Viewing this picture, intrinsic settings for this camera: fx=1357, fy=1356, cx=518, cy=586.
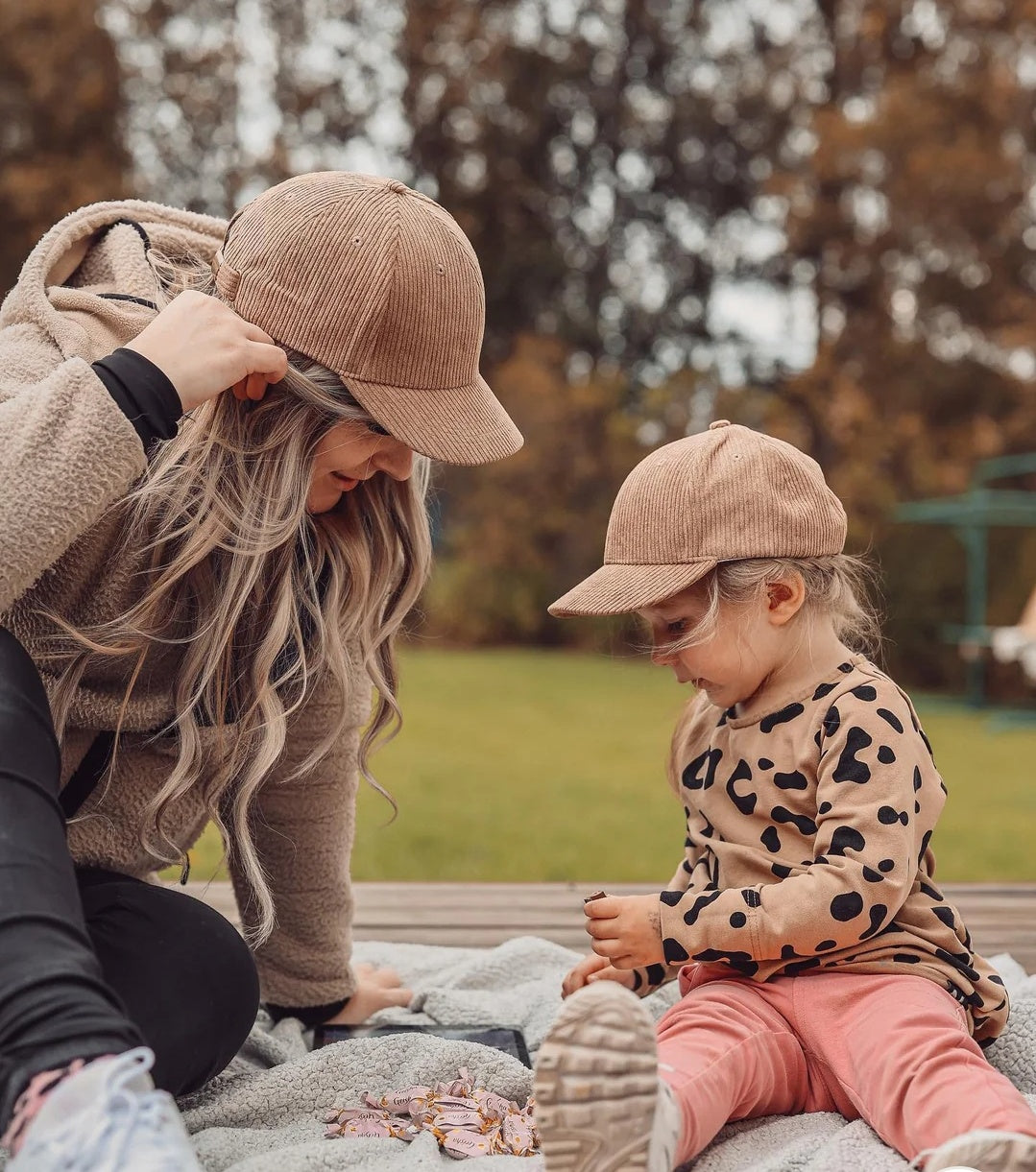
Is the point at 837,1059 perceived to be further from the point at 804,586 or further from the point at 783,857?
the point at 804,586

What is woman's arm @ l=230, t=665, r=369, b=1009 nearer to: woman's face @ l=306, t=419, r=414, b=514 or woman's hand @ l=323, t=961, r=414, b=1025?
woman's hand @ l=323, t=961, r=414, b=1025

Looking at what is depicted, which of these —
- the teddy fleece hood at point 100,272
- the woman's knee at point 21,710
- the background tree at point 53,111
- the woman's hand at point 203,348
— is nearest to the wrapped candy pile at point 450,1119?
the woman's knee at point 21,710

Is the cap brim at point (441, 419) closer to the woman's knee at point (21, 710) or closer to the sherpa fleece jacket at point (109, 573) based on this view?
the sherpa fleece jacket at point (109, 573)

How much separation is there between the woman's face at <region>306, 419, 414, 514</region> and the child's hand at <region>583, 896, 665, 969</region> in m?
0.56

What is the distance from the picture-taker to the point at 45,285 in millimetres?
1692

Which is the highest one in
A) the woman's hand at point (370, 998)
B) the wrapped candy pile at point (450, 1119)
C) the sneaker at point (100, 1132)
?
the sneaker at point (100, 1132)

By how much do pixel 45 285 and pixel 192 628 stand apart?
48 cm

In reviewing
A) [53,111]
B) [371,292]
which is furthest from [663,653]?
[53,111]

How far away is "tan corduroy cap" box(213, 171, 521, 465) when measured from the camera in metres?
1.47

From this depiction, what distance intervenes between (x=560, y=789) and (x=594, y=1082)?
3.85 meters

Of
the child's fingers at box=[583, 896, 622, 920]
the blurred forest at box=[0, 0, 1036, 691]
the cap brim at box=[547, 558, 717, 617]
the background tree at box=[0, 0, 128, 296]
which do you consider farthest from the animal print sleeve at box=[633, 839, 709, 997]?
the background tree at box=[0, 0, 128, 296]

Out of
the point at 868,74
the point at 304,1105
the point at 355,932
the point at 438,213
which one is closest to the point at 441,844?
the point at 355,932

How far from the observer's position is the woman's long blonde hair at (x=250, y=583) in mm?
1532

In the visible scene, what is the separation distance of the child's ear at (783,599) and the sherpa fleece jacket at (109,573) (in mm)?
600
